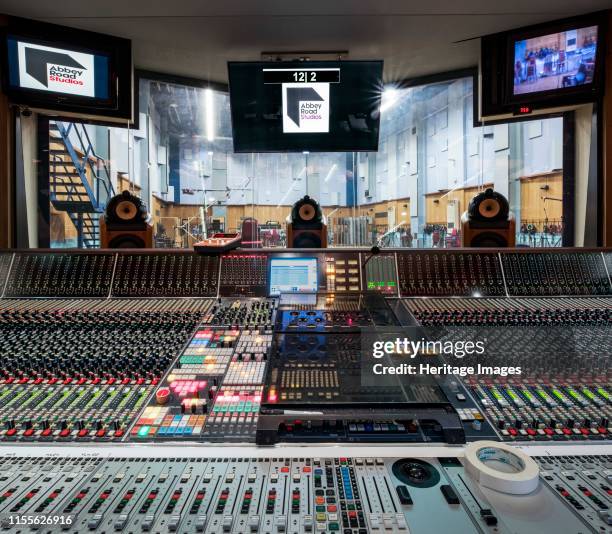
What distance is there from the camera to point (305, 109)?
445 cm

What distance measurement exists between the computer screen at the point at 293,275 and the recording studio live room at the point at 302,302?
15 millimetres

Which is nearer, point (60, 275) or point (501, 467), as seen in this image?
point (501, 467)

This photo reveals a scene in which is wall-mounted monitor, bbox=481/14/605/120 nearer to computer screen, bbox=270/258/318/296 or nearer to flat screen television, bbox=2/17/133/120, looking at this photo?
computer screen, bbox=270/258/318/296

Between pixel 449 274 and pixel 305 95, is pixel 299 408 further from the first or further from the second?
pixel 305 95

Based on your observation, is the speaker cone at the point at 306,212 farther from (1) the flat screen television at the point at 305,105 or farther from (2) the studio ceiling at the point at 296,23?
(2) the studio ceiling at the point at 296,23

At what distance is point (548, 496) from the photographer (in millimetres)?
910

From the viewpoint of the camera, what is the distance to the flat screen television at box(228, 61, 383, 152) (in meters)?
4.35

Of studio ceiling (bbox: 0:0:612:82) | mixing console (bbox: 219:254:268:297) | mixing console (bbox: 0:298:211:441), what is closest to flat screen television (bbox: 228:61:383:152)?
studio ceiling (bbox: 0:0:612:82)

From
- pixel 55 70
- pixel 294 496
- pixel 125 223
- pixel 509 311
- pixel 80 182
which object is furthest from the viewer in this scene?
pixel 80 182

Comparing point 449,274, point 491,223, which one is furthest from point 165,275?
point 491,223

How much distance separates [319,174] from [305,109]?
187 inches

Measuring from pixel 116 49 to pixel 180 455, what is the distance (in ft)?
14.9

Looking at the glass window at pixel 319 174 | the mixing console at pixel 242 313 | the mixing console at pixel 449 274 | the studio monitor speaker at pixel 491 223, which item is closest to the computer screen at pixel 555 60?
the glass window at pixel 319 174

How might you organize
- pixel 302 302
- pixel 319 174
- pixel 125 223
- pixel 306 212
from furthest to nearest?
pixel 319 174
pixel 306 212
pixel 125 223
pixel 302 302
